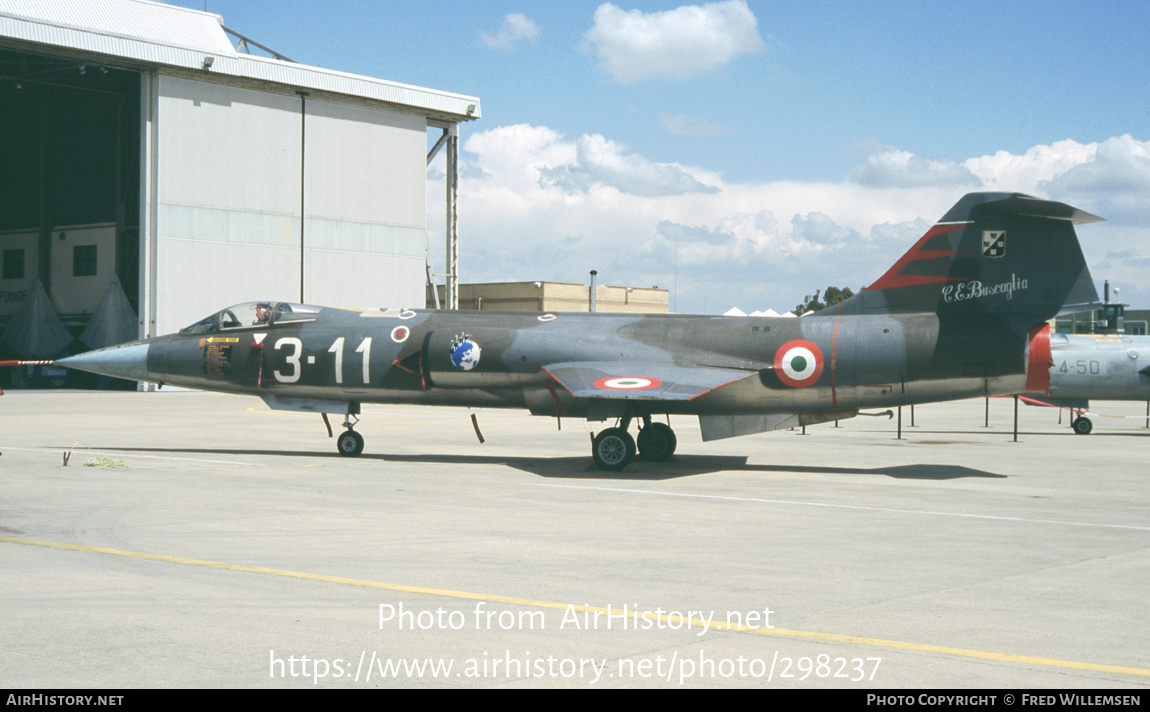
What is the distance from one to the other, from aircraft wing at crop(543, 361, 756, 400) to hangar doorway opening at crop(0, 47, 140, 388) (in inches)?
1629

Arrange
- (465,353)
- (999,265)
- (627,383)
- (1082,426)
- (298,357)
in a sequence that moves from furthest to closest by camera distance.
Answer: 1. (1082,426)
2. (298,357)
3. (465,353)
4. (627,383)
5. (999,265)

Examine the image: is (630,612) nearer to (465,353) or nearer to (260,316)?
(465,353)

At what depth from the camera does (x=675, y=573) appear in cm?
938

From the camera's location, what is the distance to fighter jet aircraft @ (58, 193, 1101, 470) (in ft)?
57.9

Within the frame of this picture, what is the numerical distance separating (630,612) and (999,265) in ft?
41.2

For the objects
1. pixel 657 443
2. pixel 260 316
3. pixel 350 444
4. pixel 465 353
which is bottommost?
pixel 350 444

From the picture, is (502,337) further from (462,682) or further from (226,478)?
(462,682)

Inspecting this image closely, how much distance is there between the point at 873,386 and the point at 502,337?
22.1ft

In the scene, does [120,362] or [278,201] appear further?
[278,201]

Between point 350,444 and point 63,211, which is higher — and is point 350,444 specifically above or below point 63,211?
below

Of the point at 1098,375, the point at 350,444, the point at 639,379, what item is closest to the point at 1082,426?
the point at 1098,375

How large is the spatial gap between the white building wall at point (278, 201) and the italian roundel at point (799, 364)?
126ft

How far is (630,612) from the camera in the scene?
7.77m

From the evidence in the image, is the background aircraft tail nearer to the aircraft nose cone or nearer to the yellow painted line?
the yellow painted line
